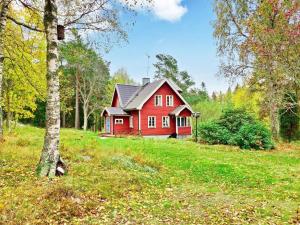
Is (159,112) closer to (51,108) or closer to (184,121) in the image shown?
(184,121)

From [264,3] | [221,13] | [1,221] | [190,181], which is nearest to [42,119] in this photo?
[221,13]

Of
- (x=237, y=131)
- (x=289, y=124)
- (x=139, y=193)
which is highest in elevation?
(x=289, y=124)

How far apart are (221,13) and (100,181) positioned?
67.1 ft

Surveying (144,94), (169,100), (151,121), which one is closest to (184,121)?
(169,100)

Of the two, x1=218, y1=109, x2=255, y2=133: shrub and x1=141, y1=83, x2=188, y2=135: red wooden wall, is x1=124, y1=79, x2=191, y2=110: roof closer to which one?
x1=141, y1=83, x2=188, y2=135: red wooden wall

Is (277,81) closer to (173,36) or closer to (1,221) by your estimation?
(173,36)

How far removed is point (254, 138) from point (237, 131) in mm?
1599

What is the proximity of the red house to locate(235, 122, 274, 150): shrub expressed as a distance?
39.2 feet

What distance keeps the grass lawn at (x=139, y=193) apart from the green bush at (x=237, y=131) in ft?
25.4

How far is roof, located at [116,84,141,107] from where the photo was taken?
108ft

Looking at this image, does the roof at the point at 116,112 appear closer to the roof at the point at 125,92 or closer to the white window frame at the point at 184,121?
the roof at the point at 125,92

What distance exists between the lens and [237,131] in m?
20.2

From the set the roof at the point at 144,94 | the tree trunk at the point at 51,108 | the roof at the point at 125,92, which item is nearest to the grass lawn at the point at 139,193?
the tree trunk at the point at 51,108

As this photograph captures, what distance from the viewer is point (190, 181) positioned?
9328mm
